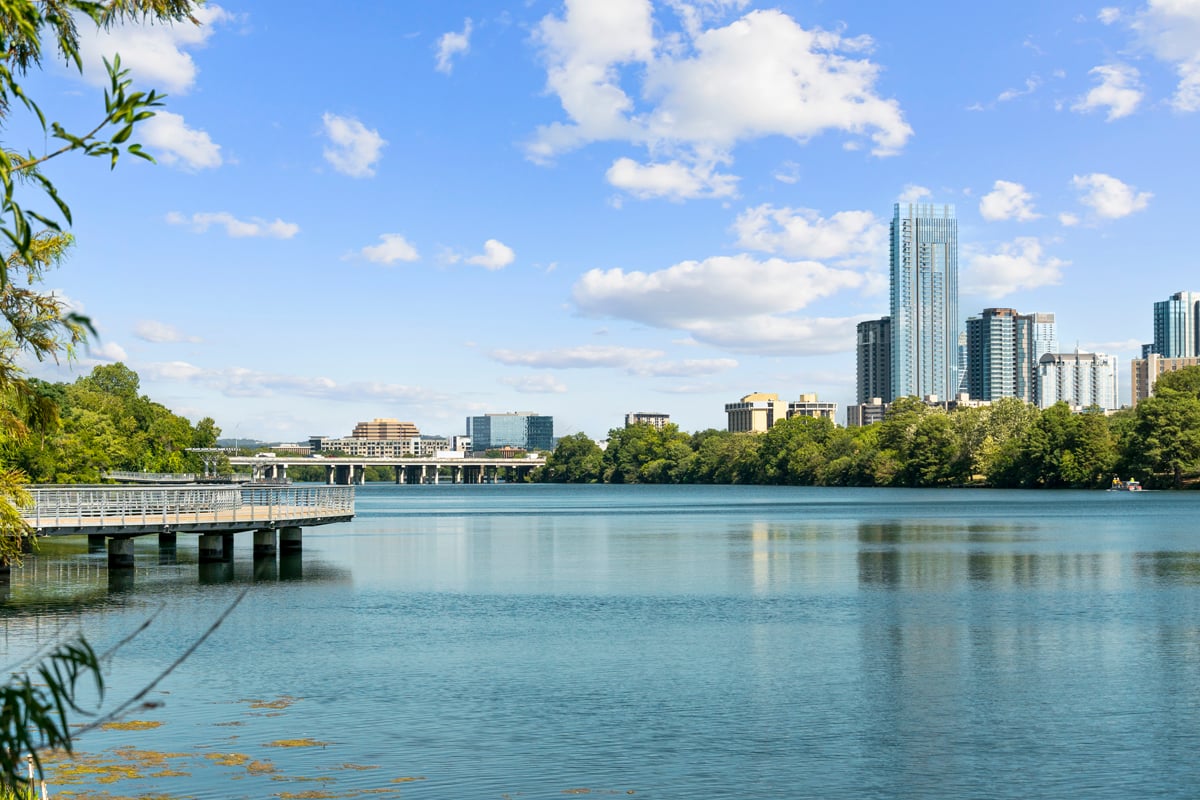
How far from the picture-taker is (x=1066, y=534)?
76.1 m

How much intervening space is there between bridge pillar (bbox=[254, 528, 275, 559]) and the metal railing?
1208 millimetres

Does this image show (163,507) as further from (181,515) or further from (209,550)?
(209,550)

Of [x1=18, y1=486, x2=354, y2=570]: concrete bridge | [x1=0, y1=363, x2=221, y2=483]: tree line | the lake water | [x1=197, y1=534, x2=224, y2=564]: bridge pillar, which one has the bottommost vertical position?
the lake water

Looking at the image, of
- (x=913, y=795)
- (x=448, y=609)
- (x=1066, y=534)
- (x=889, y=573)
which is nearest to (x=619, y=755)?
(x=913, y=795)

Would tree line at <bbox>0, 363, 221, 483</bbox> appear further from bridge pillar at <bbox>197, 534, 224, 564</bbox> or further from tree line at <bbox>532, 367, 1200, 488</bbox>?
tree line at <bbox>532, 367, 1200, 488</bbox>

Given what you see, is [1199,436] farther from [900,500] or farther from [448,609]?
[448,609]

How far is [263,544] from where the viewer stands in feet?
191


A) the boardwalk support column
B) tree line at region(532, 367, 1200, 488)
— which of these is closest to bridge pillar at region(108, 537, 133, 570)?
the boardwalk support column

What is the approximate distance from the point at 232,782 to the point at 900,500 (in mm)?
125704

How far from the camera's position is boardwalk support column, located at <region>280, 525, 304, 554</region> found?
200ft

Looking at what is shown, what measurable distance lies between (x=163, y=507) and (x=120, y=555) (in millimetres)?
2756

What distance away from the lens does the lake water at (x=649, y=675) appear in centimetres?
1972

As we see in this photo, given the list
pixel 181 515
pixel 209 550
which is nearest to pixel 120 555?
pixel 181 515

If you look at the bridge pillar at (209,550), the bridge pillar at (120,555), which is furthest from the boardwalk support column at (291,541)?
the bridge pillar at (120,555)
